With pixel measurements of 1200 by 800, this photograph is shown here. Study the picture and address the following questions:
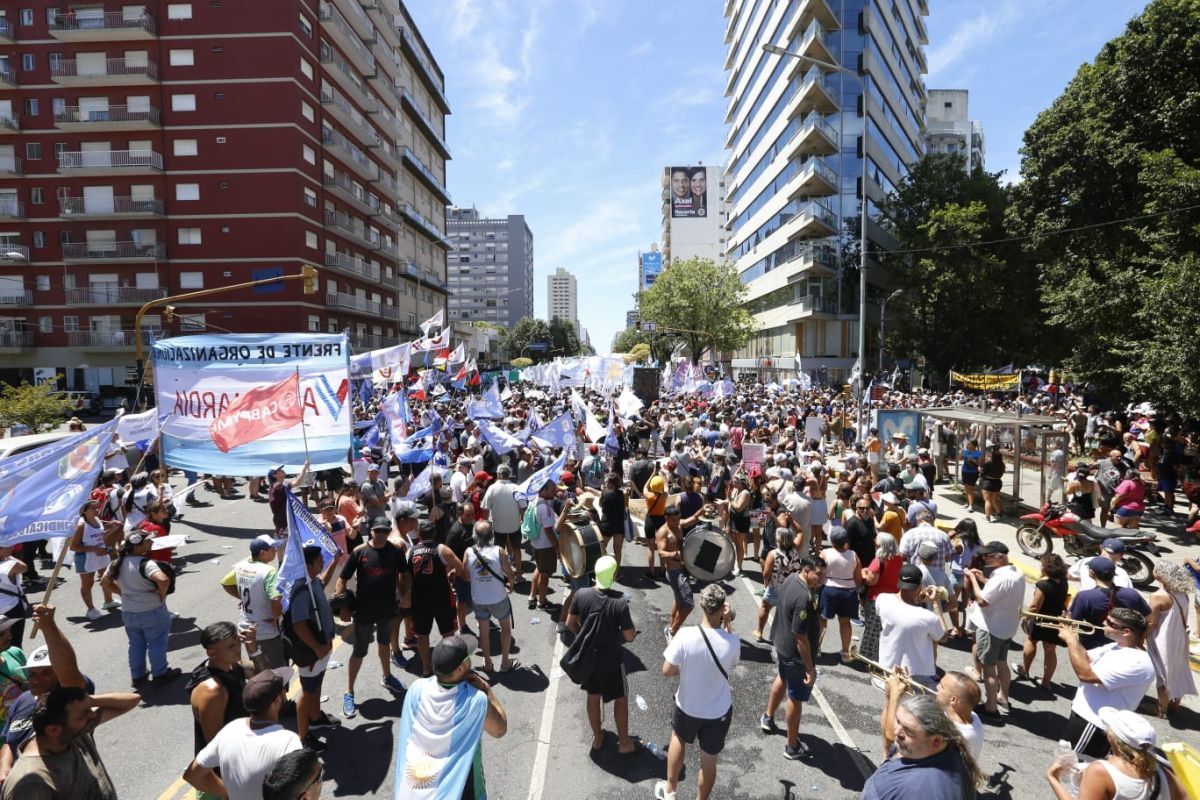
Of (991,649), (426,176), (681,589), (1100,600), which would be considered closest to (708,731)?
(681,589)

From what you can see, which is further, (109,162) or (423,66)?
(423,66)

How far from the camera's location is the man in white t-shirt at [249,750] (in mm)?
3318

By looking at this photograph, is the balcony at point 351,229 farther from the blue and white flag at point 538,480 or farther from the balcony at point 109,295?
the blue and white flag at point 538,480

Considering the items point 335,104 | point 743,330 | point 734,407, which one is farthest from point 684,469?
point 743,330

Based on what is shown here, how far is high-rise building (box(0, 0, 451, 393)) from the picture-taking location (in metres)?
39.1

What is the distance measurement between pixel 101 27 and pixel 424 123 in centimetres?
2997

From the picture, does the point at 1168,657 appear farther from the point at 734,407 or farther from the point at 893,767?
the point at 734,407

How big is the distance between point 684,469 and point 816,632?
21.7 ft

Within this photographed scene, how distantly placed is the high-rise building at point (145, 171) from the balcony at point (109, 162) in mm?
70

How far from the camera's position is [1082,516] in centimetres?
1129

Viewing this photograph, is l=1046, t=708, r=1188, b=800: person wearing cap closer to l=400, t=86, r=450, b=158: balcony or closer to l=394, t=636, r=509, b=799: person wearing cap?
l=394, t=636, r=509, b=799: person wearing cap

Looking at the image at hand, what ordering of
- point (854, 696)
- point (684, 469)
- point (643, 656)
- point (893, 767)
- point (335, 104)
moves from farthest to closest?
point (335, 104) → point (684, 469) → point (643, 656) → point (854, 696) → point (893, 767)

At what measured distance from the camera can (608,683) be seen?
205 inches

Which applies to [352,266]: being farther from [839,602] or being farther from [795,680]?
[795,680]
